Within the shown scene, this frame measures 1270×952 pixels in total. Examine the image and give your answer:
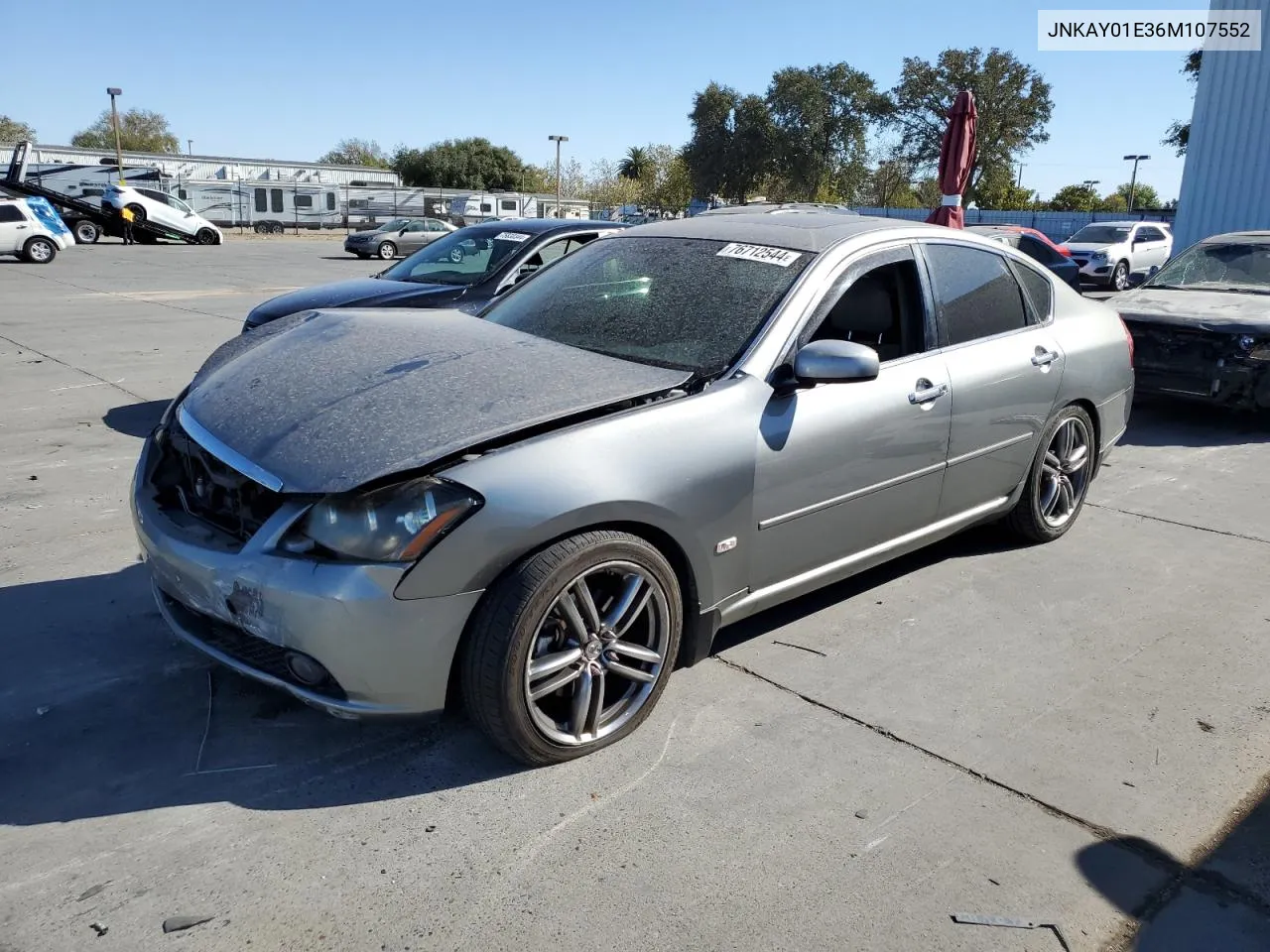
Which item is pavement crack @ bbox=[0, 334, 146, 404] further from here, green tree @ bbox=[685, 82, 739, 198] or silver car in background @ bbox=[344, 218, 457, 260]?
green tree @ bbox=[685, 82, 739, 198]

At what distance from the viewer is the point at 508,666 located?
274 cm

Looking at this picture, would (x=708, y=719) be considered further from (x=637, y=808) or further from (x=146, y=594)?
(x=146, y=594)

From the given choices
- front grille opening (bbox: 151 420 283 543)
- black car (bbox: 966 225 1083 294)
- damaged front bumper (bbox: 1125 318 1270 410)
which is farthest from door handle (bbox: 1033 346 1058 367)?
black car (bbox: 966 225 1083 294)

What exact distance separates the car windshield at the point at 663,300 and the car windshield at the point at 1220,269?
21.0 ft

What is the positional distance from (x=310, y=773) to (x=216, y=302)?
1357cm

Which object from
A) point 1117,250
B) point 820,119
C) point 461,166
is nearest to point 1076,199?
point 820,119

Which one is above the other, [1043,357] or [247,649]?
[1043,357]

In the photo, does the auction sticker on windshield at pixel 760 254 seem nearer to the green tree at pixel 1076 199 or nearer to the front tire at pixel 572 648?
the front tire at pixel 572 648

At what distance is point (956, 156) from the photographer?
10.8 m

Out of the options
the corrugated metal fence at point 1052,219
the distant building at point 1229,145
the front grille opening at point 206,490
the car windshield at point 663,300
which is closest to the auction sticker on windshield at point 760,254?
the car windshield at point 663,300

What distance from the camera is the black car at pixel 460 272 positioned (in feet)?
23.1

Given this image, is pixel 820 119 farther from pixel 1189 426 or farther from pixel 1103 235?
pixel 1189 426

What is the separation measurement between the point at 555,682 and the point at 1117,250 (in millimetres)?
22681

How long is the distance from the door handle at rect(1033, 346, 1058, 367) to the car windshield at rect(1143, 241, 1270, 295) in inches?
187
